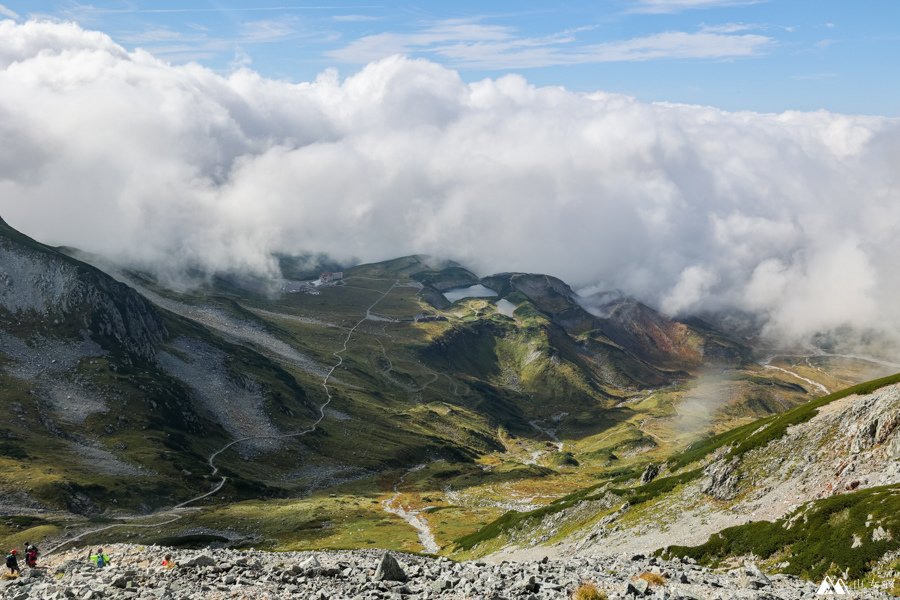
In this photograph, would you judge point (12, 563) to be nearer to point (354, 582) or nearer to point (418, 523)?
point (354, 582)

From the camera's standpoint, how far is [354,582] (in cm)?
3531

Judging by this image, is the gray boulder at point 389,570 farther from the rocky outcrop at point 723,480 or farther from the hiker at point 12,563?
the rocky outcrop at point 723,480

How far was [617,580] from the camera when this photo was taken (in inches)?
1542

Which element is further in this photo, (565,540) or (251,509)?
(251,509)

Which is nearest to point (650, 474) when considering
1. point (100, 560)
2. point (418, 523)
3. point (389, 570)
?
point (389, 570)

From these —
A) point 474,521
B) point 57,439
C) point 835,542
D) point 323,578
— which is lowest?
point 474,521

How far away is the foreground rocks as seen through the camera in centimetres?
3188

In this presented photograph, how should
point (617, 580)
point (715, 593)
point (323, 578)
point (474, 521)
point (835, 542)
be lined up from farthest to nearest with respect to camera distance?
point (474, 521)
point (835, 542)
point (617, 580)
point (323, 578)
point (715, 593)

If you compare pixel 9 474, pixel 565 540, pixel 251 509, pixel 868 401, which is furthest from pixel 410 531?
pixel 868 401

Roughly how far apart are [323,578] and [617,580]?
18.0 metres

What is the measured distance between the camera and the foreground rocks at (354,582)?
31875 millimetres

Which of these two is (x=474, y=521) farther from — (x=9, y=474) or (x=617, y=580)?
(x=617, y=580)

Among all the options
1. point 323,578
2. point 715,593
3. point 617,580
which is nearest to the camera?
point 715,593

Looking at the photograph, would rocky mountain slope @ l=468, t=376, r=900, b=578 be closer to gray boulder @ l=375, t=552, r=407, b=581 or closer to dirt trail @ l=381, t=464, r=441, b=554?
gray boulder @ l=375, t=552, r=407, b=581
